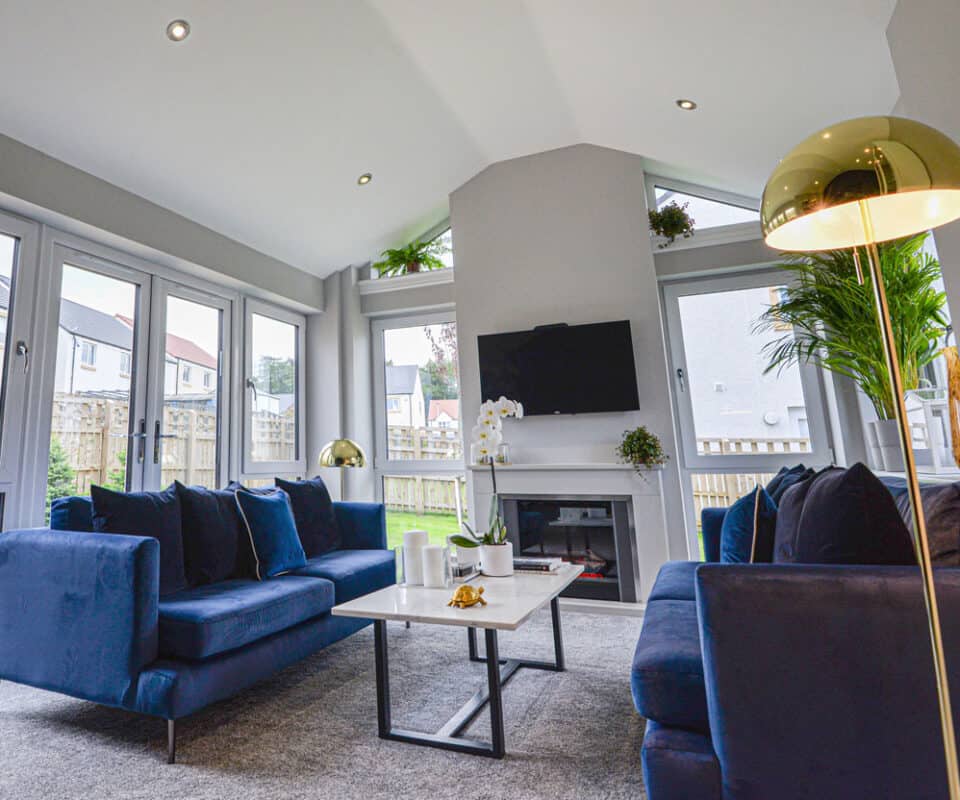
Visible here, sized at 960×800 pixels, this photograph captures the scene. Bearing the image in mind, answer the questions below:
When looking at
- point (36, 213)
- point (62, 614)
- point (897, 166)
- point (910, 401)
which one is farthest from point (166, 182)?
point (910, 401)

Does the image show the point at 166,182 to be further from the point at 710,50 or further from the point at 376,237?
the point at 710,50

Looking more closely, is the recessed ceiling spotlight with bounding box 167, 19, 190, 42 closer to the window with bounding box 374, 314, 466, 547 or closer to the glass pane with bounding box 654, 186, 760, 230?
the window with bounding box 374, 314, 466, 547

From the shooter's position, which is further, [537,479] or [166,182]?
[537,479]

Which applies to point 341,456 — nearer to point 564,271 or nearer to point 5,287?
point 5,287

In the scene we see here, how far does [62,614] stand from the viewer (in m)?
2.02

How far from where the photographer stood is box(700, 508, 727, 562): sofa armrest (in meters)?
2.74

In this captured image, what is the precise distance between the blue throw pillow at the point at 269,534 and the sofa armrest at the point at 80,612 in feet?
2.43

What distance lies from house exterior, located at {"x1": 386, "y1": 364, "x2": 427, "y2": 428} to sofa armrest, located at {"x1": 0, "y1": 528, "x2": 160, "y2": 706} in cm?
291

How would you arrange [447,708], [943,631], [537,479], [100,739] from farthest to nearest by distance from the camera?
[537,479]
[447,708]
[100,739]
[943,631]

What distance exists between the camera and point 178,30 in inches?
97.8

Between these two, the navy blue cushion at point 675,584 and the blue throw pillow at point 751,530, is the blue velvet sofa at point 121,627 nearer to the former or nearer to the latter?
the navy blue cushion at point 675,584

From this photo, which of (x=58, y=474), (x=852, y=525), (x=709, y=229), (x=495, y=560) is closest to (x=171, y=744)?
(x=495, y=560)

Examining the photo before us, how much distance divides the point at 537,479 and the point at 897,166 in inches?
126

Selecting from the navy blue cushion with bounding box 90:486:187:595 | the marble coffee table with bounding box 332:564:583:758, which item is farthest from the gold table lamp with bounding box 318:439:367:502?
the marble coffee table with bounding box 332:564:583:758
